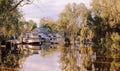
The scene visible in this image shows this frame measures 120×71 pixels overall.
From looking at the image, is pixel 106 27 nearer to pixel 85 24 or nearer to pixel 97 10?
pixel 97 10

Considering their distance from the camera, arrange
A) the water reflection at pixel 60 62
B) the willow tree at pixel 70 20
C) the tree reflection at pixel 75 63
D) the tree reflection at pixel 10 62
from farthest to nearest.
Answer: the willow tree at pixel 70 20 < the water reflection at pixel 60 62 < the tree reflection at pixel 75 63 < the tree reflection at pixel 10 62

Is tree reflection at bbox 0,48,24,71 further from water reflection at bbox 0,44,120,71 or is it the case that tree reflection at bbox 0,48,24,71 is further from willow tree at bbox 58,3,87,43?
willow tree at bbox 58,3,87,43

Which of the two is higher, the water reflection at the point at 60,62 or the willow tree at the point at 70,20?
the willow tree at the point at 70,20

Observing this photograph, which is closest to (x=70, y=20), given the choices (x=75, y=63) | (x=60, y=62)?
(x=60, y=62)

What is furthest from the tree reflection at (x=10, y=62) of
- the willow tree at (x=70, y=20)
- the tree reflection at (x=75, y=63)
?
the willow tree at (x=70, y=20)

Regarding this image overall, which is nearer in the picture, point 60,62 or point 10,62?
point 10,62

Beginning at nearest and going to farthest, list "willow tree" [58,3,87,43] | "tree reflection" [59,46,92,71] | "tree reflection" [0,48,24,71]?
1. "tree reflection" [0,48,24,71]
2. "tree reflection" [59,46,92,71]
3. "willow tree" [58,3,87,43]

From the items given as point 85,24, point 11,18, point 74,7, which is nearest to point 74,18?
point 74,7

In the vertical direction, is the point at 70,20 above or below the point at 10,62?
above

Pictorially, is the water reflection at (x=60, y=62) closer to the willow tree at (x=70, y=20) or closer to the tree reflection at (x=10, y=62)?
the tree reflection at (x=10, y=62)

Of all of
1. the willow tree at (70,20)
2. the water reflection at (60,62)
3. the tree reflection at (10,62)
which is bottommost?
the water reflection at (60,62)

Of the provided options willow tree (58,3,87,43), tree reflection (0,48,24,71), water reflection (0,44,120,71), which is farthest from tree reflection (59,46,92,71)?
willow tree (58,3,87,43)

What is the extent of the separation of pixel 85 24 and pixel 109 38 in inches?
507

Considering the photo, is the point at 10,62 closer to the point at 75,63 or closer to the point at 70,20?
the point at 75,63
